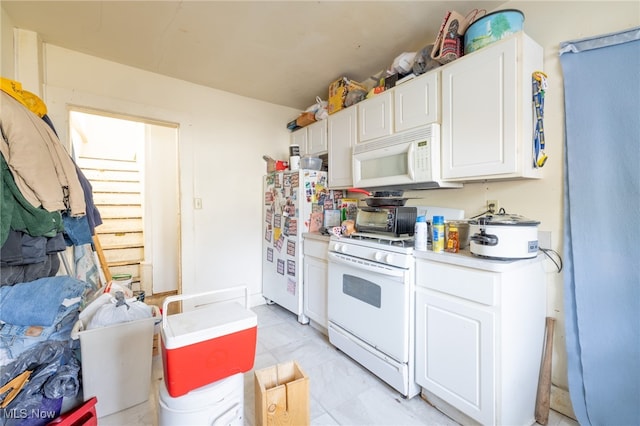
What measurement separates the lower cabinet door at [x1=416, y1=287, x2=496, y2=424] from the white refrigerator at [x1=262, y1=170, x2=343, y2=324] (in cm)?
132

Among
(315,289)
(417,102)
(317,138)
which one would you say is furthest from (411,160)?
(315,289)

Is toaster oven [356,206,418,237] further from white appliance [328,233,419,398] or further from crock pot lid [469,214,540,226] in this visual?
crock pot lid [469,214,540,226]

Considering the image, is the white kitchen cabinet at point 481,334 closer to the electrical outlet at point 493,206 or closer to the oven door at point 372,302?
the oven door at point 372,302

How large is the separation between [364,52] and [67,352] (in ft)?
9.53

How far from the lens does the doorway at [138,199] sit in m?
3.57

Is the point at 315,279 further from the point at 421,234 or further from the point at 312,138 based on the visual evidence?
the point at 312,138

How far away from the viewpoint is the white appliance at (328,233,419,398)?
5.30ft

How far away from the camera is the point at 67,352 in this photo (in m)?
1.55

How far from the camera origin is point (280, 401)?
128cm

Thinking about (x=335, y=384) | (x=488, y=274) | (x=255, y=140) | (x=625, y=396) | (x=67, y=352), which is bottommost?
(x=335, y=384)

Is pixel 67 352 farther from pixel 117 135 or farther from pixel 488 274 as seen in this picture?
pixel 117 135

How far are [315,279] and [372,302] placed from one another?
78 cm

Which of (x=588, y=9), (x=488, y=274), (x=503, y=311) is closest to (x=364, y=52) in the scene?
(x=588, y=9)

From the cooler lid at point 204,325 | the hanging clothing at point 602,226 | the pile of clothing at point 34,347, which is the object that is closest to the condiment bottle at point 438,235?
the hanging clothing at point 602,226
